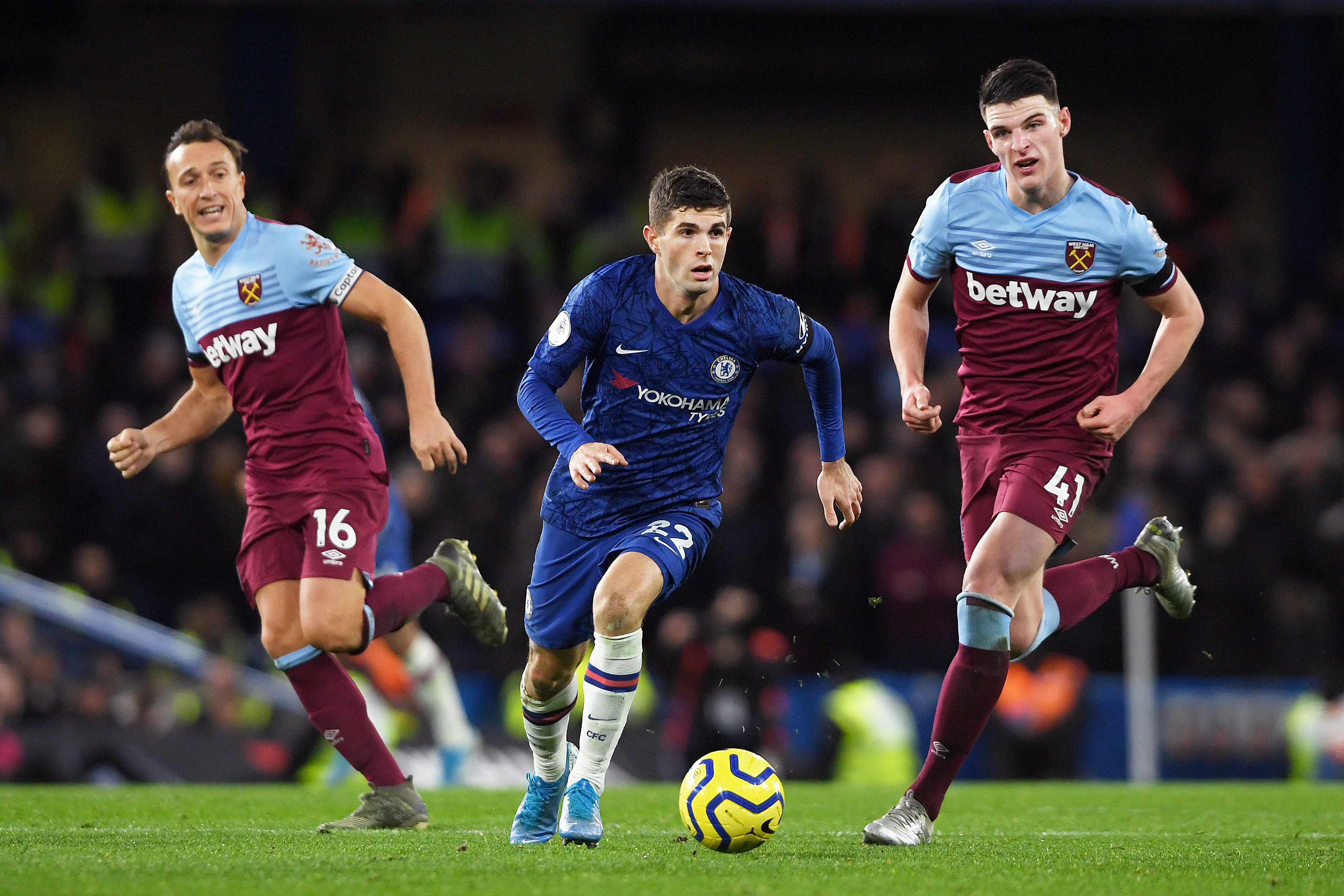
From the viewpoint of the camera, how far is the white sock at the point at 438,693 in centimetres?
912

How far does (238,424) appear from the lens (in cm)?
1252

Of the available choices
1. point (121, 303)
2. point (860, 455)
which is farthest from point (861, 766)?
point (121, 303)

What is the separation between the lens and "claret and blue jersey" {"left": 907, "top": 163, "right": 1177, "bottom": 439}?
5.90 meters

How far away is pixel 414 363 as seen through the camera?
581cm

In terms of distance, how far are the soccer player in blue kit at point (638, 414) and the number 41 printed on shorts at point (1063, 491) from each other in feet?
3.13

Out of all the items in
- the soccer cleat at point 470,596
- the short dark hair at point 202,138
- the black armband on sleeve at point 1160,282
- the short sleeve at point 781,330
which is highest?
the short dark hair at point 202,138

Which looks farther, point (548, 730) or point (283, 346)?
point (283, 346)

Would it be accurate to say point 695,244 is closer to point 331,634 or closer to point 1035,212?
point 1035,212

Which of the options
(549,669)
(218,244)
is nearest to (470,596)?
(549,669)

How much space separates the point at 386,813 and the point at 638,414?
1.78 meters

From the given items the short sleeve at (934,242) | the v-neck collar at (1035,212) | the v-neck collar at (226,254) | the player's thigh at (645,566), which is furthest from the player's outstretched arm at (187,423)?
the v-neck collar at (1035,212)

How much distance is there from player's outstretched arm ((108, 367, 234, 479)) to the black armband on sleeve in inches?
136

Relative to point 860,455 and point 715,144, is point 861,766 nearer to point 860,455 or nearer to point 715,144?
point 860,455

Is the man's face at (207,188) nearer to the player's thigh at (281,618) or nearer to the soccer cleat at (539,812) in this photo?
the player's thigh at (281,618)
